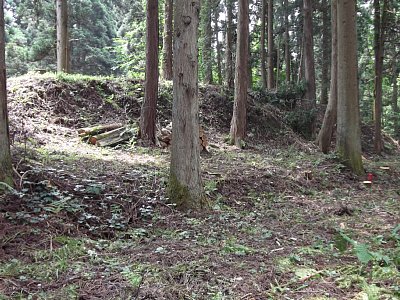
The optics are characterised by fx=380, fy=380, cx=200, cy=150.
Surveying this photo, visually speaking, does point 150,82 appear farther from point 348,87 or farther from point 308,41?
point 308,41

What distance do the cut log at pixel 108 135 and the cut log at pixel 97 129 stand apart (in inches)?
9.4

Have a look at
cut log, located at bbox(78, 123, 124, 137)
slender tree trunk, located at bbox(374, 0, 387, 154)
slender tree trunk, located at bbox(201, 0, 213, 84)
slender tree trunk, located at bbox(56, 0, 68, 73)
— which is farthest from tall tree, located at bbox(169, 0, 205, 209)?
slender tree trunk, located at bbox(201, 0, 213, 84)

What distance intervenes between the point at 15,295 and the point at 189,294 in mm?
1406

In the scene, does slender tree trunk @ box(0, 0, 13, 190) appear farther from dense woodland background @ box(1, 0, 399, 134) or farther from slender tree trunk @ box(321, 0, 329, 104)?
slender tree trunk @ box(321, 0, 329, 104)

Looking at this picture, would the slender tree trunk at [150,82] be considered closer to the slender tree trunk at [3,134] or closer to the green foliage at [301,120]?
the slender tree trunk at [3,134]

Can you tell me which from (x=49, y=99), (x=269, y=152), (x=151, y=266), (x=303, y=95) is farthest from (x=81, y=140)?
(x=303, y=95)

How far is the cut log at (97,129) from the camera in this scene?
11.1 meters

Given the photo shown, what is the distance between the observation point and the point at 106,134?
1104cm

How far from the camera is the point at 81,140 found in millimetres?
10805

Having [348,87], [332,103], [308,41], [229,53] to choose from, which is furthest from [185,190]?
[229,53]

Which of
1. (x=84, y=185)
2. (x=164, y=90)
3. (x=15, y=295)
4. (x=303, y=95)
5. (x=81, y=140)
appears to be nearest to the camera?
(x=15, y=295)

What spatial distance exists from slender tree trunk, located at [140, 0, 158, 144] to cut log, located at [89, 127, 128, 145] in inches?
25.3

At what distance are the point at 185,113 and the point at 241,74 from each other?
6692 mm

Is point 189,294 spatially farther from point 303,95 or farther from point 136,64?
point 136,64
